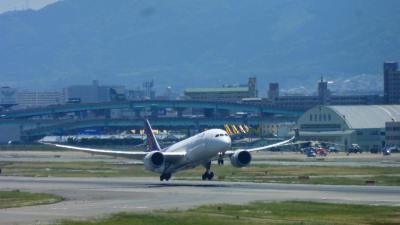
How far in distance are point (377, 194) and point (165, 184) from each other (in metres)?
18.6

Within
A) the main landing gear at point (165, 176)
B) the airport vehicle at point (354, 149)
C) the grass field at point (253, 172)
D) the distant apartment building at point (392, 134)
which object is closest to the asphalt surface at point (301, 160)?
the grass field at point (253, 172)

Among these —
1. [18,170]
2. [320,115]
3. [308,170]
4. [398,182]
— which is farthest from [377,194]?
[320,115]

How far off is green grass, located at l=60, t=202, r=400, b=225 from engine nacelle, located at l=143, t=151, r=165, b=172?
2524 cm

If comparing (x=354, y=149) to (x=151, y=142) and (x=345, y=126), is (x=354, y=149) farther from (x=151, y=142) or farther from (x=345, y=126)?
(x=151, y=142)

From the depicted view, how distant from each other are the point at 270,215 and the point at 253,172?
43.8 m

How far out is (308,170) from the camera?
10250 cm

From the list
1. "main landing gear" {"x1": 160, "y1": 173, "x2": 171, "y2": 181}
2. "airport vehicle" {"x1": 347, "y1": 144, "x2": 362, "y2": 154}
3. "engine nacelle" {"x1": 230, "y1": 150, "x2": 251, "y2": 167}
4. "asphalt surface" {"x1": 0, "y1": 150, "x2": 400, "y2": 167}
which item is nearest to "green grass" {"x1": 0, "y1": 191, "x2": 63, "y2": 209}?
"main landing gear" {"x1": 160, "y1": 173, "x2": 171, "y2": 181}

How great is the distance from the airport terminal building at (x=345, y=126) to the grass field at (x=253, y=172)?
67625mm

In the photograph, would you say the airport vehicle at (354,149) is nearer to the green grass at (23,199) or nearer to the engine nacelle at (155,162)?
the engine nacelle at (155,162)

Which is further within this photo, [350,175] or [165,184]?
[350,175]

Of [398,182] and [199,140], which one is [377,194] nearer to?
[398,182]

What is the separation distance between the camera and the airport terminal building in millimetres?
182375

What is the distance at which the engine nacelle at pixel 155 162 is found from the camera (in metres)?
86.9

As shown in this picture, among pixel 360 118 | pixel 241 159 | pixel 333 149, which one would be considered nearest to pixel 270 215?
pixel 241 159
